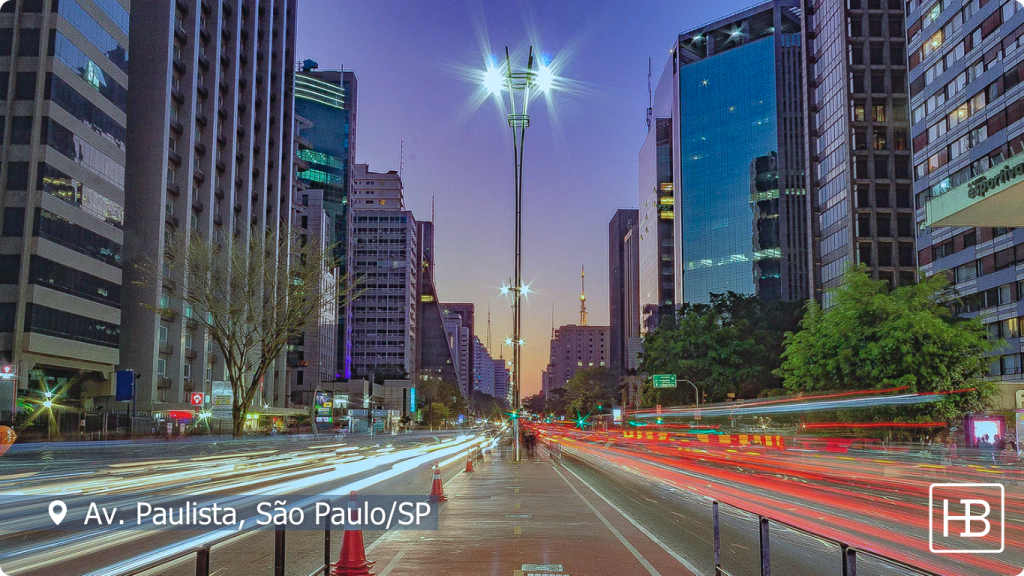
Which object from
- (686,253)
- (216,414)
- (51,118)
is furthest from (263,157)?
(686,253)

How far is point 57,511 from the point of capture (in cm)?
1577

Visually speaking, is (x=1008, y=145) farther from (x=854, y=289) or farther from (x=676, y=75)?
(x=676, y=75)

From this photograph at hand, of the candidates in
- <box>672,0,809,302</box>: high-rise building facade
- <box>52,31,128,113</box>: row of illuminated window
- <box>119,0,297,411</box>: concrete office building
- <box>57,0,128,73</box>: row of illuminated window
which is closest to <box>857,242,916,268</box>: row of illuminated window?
<box>119,0,297,411</box>: concrete office building

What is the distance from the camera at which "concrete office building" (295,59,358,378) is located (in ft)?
507

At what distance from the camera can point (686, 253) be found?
500ft

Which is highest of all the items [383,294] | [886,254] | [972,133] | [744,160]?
[744,160]

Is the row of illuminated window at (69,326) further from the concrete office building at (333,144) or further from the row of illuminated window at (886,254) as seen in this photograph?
the concrete office building at (333,144)

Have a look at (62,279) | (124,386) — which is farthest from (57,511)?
(124,386)

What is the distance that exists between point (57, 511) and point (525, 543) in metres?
8.72

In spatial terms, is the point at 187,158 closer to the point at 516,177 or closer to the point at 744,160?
the point at 516,177

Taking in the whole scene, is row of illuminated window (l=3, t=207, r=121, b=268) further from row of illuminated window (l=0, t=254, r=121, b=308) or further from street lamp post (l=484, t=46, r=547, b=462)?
street lamp post (l=484, t=46, r=547, b=462)

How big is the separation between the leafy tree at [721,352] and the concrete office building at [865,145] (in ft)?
33.6

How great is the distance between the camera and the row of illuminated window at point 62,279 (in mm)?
47547

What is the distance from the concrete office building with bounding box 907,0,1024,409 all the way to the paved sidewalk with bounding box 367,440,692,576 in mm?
36876
